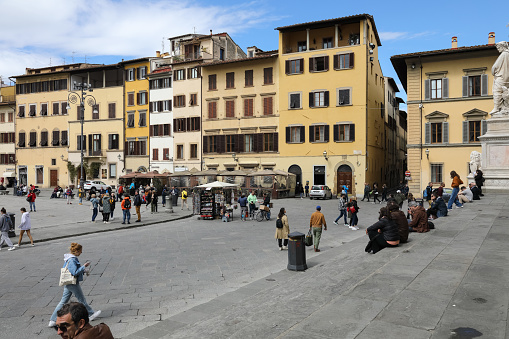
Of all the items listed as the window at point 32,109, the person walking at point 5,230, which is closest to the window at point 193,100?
the window at point 32,109

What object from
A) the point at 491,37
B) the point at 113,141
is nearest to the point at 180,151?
the point at 113,141

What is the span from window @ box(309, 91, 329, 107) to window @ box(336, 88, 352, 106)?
45.6 inches

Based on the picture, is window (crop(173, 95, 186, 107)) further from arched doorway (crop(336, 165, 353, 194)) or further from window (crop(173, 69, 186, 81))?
arched doorway (crop(336, 165, 353, 194))

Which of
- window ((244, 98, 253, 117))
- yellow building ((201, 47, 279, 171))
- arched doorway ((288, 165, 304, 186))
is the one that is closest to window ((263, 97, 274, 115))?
yellow building ((201, 47, 279, 171))

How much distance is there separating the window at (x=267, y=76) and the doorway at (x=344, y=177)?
1159 cm

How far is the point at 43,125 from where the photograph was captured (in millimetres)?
58125

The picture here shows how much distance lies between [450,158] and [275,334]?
1365 inches

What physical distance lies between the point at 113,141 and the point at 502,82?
4480cm

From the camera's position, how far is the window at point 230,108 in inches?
1822

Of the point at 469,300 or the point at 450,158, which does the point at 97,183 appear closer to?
the point at 450,158

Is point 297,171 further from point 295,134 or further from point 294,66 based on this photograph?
point 294,66

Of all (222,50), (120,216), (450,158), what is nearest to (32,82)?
(222,50)

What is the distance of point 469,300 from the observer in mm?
6211

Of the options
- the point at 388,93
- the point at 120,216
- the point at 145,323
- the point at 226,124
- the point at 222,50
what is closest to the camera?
the point at 145,323
